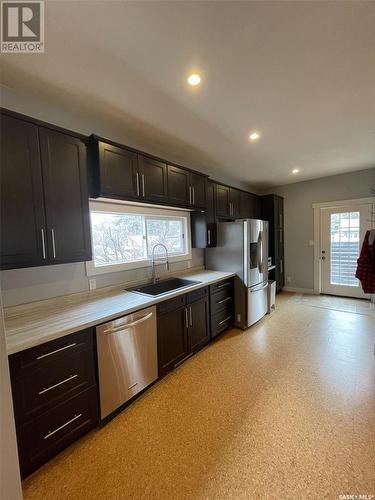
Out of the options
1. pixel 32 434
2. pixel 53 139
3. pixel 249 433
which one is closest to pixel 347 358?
pixel 249 433

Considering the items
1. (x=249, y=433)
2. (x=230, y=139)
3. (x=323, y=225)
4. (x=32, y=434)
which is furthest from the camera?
(x=323, y=225)

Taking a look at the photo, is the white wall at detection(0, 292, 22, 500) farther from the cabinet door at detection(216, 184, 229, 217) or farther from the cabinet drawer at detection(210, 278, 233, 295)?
the cabinet door at detection(216, 184, 229, 217)

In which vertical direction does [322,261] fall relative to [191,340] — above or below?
above

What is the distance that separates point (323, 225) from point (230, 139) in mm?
3365

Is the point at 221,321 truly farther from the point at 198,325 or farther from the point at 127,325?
the point at 127,325

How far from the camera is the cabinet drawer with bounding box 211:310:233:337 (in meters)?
2.88

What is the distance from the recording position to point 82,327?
1474 mm

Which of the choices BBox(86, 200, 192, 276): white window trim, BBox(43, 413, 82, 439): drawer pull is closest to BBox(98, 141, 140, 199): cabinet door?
Answer: BBox(86, 200, 192, 276): white window trim

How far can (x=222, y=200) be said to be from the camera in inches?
144

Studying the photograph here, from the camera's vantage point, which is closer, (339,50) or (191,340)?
(339,50)

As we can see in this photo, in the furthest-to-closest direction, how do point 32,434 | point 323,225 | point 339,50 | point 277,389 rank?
point 323,225
point 277,389
point 339,50
point 32,434

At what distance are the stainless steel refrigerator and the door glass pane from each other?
223 centimetres

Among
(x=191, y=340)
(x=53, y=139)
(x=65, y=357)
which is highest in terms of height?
(x=53, y=139)

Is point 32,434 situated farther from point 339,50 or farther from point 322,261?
point 322,261
